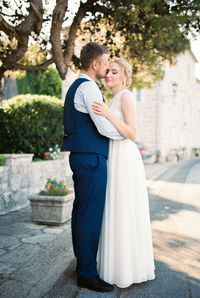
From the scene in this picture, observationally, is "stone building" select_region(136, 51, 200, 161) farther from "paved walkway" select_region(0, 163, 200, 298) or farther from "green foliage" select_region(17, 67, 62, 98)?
"paved walkway" select_region(0, 163, 200, 298)

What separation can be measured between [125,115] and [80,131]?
0.47 meters

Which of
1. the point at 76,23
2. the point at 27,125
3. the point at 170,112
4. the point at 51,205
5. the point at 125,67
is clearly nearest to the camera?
the point at 125,67

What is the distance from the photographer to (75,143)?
2744 millimetres

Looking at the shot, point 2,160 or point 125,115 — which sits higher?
point 125,115

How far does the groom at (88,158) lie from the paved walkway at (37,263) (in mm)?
238

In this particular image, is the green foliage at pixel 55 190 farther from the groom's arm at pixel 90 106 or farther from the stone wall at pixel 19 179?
the groom's arm at pixel 90 106

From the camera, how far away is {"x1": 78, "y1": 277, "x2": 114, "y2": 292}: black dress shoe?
276 cm

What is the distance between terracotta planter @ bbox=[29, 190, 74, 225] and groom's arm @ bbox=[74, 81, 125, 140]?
2618 millimetres

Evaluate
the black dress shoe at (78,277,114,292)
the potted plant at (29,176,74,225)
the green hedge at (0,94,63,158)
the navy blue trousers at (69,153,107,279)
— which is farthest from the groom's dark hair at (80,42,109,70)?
the green hedge at (0,94,63,158)

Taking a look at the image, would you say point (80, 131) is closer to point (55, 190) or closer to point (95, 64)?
point (95, 64)

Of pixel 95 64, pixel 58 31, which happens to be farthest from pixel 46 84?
pixel 95 64

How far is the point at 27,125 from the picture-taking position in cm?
804

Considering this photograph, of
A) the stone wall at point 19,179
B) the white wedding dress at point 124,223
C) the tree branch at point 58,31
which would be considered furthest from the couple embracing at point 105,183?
the stone wall at point 19,179

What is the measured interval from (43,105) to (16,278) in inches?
238
